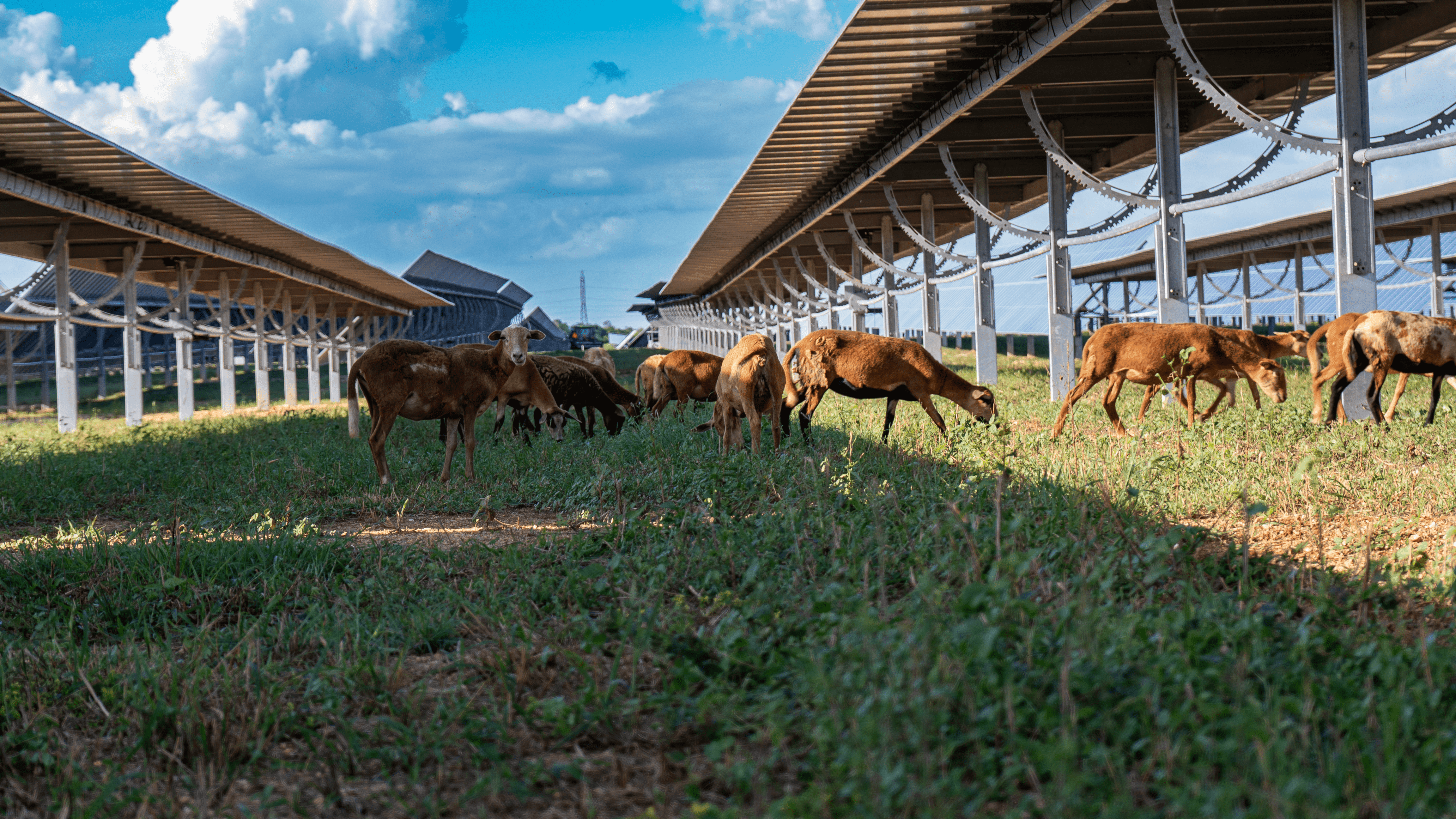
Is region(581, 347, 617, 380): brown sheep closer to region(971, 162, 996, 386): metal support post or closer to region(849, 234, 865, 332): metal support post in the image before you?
region(971, 162, 996, 386): metal support post

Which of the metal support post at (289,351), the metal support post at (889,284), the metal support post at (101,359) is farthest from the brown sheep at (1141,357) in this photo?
the metal support post at (101,359)

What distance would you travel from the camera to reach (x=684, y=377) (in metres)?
17.0

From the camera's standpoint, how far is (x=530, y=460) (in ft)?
39.3

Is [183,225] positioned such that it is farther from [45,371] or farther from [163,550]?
[45,371]

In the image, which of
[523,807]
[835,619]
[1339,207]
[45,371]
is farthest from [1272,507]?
[45,371]

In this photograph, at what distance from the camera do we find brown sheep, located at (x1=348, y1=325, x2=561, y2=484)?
423 inches

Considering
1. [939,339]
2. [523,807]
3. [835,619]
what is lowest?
[523,807]

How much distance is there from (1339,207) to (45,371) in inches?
1965

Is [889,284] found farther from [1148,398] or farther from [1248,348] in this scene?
[1148,398]

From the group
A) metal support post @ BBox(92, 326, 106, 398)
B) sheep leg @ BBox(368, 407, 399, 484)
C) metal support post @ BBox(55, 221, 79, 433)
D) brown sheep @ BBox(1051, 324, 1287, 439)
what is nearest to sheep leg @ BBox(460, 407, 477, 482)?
sheep leg @ BBox(368, 407, 399, 484)

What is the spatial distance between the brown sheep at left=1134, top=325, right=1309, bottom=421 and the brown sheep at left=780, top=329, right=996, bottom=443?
2.91 m

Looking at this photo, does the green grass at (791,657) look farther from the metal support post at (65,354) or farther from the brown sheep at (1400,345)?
the metal support post at (65,354)

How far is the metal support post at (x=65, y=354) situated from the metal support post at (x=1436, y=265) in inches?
1451

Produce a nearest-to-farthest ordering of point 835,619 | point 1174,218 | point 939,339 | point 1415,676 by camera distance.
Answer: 1. point 1415,676
2. point 835,619
3. point 1174,218
4. point 939,339
